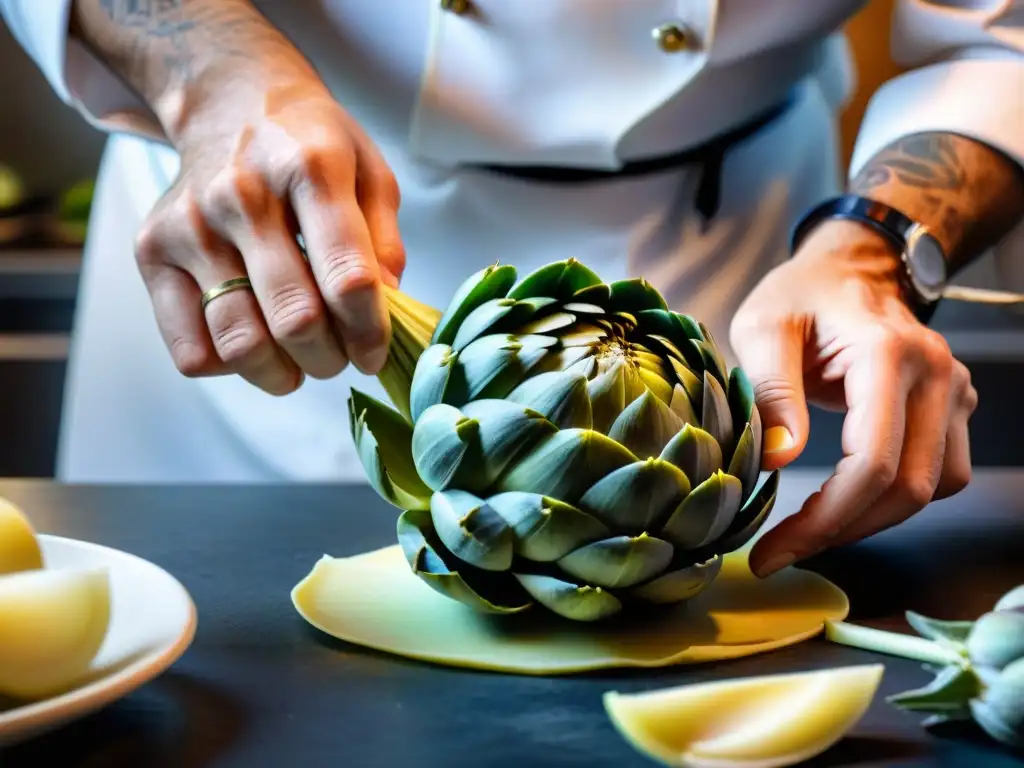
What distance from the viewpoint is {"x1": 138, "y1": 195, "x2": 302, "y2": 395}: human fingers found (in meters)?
0.64

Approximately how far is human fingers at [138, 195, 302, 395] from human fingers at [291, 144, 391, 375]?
46mm

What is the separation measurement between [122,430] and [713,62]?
647 millimetres

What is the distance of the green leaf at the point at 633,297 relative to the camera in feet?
1.95

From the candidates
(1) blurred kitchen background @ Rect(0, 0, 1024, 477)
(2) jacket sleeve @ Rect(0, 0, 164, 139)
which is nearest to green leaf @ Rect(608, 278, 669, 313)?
(2) jacket sleeve @ Rect(0, 0, 164, 139)

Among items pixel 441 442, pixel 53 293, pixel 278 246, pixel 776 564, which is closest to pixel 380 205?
pixel 278 246

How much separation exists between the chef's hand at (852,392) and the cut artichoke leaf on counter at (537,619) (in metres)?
0.04

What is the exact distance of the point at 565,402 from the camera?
535mm

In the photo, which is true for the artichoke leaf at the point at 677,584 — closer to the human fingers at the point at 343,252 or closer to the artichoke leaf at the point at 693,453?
the artichoke leaf at the point at 693,453

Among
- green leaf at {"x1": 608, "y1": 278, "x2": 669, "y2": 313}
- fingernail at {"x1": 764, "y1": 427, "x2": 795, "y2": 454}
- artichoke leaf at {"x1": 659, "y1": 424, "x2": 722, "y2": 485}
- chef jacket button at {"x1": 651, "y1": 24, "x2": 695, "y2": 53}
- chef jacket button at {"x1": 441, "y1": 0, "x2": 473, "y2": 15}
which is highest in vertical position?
chef jacket button at {"x1": 651, "y1": 24, "x2": 695, "y2": 53}

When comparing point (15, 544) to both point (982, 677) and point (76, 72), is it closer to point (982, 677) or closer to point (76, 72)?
point (982, 677)

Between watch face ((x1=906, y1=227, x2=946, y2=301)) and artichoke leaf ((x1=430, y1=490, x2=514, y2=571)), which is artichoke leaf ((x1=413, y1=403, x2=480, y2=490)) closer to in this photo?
→ artichoke leaf ((x1=430, y1=490, x2=514, y2=571))

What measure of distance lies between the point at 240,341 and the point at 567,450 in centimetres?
21

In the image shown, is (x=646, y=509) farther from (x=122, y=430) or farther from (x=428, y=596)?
(x=122, y=430)

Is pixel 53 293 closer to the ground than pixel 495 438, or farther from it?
closer to the ground
